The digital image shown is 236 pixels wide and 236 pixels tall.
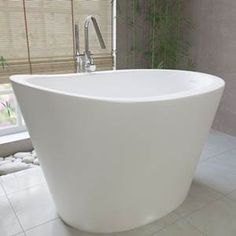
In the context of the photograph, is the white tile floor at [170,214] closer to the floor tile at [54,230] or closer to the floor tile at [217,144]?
the floor tile at [54,230]

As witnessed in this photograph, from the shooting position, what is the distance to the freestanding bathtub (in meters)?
1.04

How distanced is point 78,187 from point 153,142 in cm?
40

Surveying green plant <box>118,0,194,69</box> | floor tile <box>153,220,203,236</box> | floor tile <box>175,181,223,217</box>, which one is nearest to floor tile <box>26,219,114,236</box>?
floor tile <box>153,220,203,236</box>

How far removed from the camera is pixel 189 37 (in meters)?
2.78

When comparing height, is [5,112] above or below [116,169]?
below

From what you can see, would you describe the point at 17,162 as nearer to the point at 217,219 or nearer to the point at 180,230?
the point at 180,230

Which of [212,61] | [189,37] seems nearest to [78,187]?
[212,61]

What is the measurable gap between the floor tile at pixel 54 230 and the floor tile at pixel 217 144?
3.96ft

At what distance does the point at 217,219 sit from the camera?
1444 mm

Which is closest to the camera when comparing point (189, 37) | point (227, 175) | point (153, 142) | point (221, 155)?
point (153, 142)

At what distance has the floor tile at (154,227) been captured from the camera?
4.36 ft

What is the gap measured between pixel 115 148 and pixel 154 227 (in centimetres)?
55

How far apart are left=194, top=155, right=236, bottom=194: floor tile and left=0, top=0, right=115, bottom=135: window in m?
1.35

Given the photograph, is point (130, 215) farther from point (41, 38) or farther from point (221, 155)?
point (41, 38)
